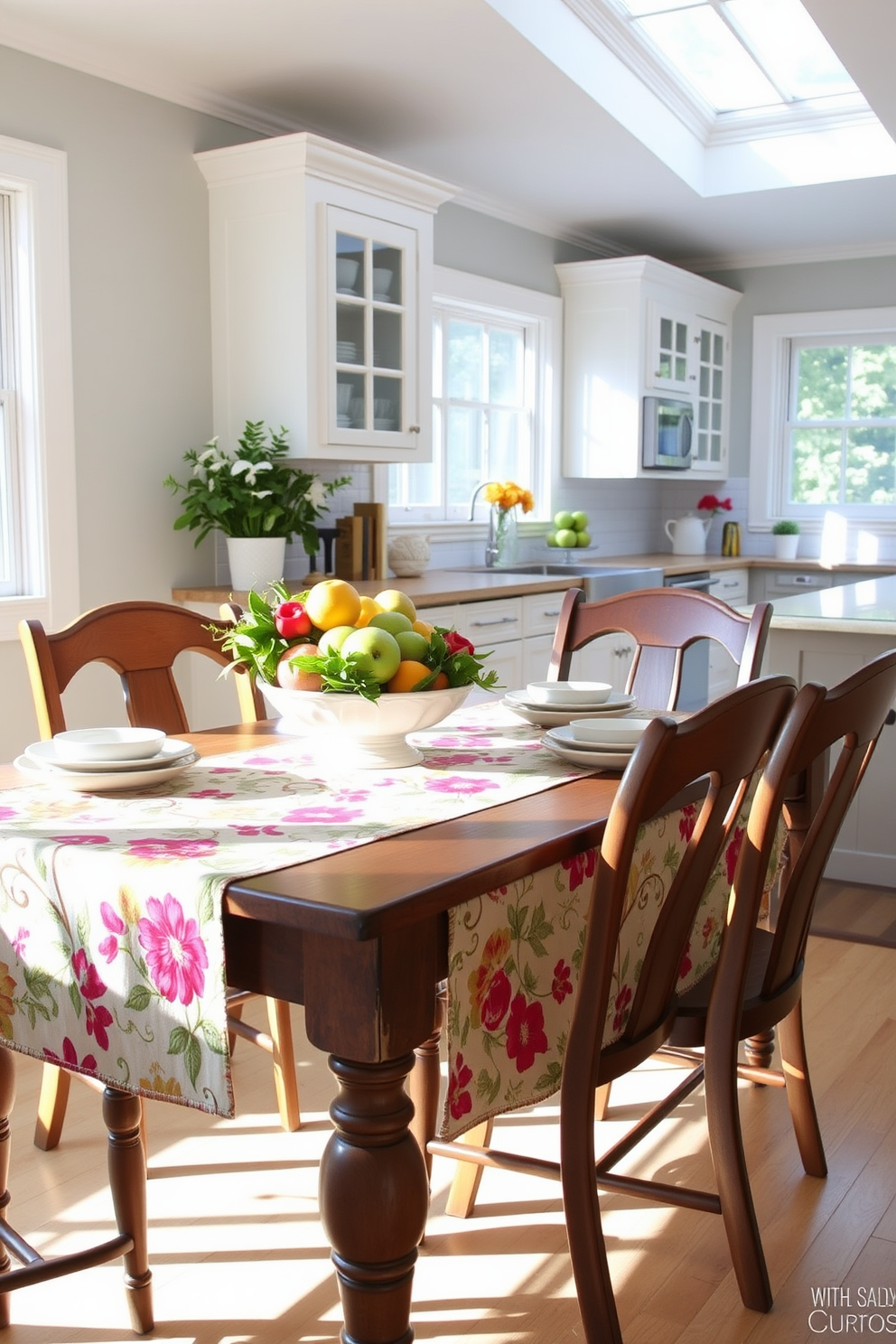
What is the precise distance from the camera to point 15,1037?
1466mm

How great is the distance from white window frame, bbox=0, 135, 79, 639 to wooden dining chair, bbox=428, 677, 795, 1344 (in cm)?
239

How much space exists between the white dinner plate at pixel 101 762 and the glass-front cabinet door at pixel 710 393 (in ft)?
17.6

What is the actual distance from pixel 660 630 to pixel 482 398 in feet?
11.3

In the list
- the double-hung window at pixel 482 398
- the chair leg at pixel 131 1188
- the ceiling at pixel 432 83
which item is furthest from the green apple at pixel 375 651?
the double-hung window at pixel 482 398

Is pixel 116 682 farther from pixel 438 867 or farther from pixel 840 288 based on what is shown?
pixel 840 288

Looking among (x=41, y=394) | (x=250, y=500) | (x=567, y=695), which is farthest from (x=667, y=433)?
(x=567, y=695)

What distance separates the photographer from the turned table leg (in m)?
1.21

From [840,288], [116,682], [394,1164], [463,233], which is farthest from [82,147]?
[840,288]

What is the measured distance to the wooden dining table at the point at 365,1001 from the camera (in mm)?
1184

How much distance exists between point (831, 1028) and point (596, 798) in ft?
4.42

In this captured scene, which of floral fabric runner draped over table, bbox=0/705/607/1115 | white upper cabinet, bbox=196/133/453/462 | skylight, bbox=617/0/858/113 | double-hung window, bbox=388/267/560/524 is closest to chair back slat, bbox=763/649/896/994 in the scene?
floral fabric runner draped over table, bbox=0/705/607/1115

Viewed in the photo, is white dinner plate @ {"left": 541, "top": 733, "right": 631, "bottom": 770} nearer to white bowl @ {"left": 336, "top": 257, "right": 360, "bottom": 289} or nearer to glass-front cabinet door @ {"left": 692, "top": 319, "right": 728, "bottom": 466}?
white bowl @ {"left": 336, "top": 257, "right": 360, "bottom": 289}

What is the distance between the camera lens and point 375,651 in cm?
175

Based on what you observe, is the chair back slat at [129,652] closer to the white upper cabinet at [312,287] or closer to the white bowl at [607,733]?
the white bowl at [607,733]
